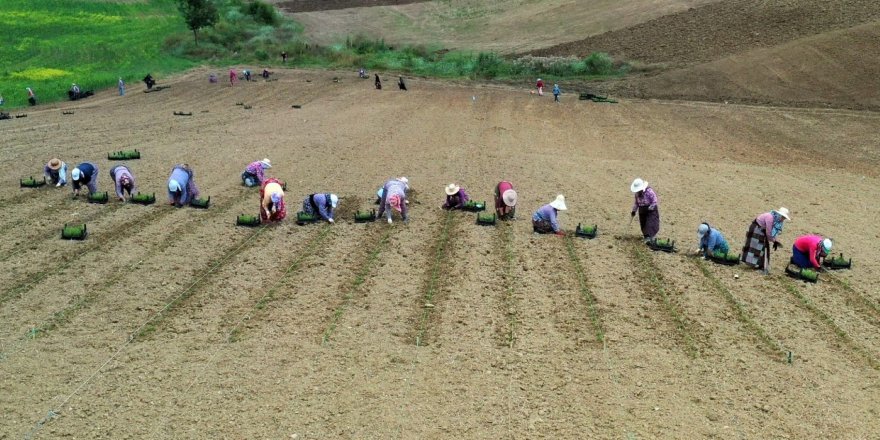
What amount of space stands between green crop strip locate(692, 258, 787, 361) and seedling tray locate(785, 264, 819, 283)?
1.66m

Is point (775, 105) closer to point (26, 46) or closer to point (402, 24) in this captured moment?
point (402, 24)

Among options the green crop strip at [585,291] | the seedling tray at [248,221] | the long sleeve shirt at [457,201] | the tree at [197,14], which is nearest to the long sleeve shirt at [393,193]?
the long sleeve shirt at [457,201]

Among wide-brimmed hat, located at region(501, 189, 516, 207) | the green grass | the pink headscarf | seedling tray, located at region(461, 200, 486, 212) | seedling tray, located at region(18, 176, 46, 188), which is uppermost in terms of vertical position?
the green grass

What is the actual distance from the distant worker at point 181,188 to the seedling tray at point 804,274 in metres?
14.1

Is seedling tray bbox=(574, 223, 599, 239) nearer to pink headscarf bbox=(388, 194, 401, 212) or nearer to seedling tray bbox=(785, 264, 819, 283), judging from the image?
seedling tray bbox=(785, 264, 819, 283)

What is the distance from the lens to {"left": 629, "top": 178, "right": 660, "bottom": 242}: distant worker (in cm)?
1675

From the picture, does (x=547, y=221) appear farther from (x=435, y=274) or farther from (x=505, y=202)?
(x=435, y=274)

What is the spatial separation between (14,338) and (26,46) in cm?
5002

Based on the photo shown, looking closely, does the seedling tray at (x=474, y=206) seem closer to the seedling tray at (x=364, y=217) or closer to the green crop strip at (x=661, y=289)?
the seedling tray at (x=364, y=217)

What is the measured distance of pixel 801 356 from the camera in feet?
40.3

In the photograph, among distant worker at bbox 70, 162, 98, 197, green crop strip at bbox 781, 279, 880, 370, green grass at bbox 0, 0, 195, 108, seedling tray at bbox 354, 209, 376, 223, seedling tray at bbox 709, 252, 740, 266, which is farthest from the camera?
green grass at bbox 0, 0, 195, 108

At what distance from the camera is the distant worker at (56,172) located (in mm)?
21000

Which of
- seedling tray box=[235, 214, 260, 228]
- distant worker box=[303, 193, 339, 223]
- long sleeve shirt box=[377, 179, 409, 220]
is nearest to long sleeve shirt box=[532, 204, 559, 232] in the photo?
long sleeve shirt box=[377, 179, 409, 220]

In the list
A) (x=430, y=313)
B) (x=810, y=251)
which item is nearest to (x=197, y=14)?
(x=430, y=313)
